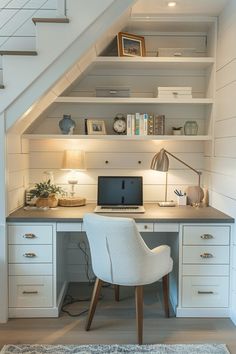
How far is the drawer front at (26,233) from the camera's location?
8.52 ft

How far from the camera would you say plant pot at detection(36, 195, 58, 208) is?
9.71 feet

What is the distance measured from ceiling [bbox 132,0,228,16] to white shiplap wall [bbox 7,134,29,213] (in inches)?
58.6

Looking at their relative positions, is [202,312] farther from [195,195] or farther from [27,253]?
[27,253]

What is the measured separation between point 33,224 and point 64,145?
0.98 m

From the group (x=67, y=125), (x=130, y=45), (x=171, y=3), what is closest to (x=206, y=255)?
(x=67, y=125)

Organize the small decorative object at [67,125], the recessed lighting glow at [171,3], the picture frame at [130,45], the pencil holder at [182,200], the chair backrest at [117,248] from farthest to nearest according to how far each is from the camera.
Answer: the pencil holder at [182,200] < the small decorative object at [67,125] < the picture frame at [130,45] < the recessed lighting glow at [171,3] < the chair backrest at [117,248]

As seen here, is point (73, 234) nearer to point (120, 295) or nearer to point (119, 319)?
point (120, 295)

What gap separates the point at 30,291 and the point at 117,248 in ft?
2.81

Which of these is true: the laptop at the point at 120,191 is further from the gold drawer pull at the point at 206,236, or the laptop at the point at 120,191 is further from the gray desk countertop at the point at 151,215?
the gold drawer pull at the point at 206,236

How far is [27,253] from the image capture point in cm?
260

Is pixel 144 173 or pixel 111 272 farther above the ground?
pixel 144 173

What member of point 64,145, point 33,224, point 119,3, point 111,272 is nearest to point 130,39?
point 119,3

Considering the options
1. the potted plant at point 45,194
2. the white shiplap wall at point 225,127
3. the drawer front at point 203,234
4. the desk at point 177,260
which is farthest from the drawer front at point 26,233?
the white shiplap wall at point 225,127

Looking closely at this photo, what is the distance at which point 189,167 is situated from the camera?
324 cm
